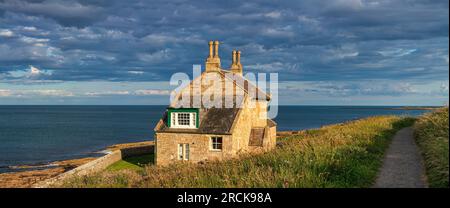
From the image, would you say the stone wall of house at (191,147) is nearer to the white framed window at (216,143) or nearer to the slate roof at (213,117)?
the white framed window at (216,143)

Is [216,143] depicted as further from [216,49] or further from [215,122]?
[216,49]

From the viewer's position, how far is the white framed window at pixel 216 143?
29.0 m

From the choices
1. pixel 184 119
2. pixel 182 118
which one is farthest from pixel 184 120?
pixel 182 118

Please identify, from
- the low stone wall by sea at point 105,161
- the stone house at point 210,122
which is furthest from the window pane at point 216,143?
the low stone wall by sea at point 105,161

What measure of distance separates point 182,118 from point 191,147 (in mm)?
2516

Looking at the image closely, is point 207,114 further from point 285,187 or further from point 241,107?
point 285,187

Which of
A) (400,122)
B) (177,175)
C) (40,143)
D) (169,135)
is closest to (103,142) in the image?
(40,143)

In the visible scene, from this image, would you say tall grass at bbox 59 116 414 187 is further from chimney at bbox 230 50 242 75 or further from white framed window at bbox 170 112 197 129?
chimney at bbox 230 50 242 75

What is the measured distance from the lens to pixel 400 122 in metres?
31.4

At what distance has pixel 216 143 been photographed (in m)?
29.1

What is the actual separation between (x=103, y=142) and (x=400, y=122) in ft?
203

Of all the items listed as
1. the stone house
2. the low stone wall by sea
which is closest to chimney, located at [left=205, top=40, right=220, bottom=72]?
the stone house

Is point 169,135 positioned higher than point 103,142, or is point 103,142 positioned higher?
point 169,135
